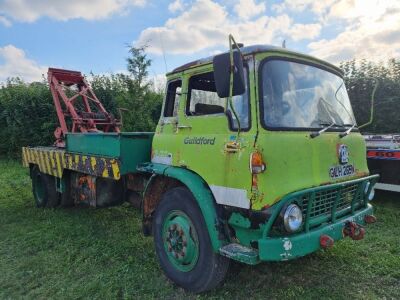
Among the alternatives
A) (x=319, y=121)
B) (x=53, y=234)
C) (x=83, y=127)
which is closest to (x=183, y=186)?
(x=319, y=121)

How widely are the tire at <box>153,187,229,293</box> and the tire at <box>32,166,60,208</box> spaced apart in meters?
3.67

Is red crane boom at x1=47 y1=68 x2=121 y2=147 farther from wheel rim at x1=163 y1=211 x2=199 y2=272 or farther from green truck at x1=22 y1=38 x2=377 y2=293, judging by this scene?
wheel rim at x1=163 y1=211 x2=199 y2=272

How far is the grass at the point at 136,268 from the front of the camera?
3654 millimetres

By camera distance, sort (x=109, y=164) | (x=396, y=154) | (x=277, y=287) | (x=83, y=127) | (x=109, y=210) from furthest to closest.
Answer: (x=83, y=127), (x=109, y=210), (x=396, y=154), (x=109, y=164), (x=277, y=287)

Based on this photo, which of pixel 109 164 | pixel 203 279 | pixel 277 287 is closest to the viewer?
pixel 203 279

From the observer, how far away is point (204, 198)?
3.34m

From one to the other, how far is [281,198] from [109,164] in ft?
8.34

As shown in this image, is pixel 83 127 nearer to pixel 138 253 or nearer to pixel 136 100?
pixel 138 253

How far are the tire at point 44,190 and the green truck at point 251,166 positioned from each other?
11.1ft

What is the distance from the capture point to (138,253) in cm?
471

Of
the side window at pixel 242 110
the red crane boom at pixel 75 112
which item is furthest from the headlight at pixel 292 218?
the red crane boom at pixel 75 112

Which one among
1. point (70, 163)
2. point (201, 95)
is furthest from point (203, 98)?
point (70, 163)

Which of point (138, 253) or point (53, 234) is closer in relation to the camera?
point (138, 253)

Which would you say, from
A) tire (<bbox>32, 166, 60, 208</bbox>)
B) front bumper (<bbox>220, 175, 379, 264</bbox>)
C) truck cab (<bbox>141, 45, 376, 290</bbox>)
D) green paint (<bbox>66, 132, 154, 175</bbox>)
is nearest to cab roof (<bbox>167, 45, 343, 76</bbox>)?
truck cab (<bbox>141, 45, 376, 290</bbox>)
